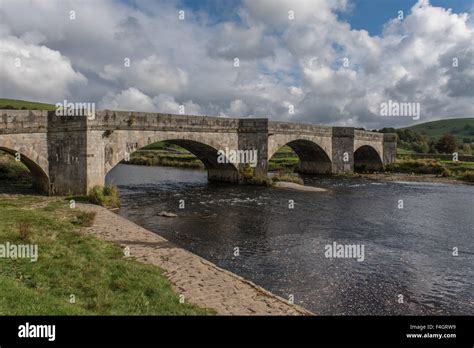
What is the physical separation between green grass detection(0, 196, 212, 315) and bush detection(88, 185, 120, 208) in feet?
26.3


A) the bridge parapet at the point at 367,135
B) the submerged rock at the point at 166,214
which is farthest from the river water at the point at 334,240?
the bridge parapet at the point at 367,135

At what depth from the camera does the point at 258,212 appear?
81.3ft

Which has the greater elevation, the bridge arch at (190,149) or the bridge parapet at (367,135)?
the bridge parapet at (367,135)

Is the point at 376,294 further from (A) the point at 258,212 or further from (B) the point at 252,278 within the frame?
(A) the point at 258,212

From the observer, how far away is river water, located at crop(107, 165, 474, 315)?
1151cm

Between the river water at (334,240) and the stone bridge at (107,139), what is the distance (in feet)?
14.0

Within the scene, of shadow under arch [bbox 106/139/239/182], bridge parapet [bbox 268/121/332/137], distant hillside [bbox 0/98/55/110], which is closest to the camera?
shadow under arch [bbox 106/139/239/182]

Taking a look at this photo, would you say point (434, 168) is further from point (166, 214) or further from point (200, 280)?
point (200, 280)

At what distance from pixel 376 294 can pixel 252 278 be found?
13.4 ft

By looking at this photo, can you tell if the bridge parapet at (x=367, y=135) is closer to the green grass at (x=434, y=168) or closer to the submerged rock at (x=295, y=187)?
the green grass at (x=434, y=168)

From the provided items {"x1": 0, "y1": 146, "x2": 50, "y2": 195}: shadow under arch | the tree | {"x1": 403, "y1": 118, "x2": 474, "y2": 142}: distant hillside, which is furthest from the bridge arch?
{"x1": 403, "y1": 118, "x2": 474, "y2": 142}: distant hillside

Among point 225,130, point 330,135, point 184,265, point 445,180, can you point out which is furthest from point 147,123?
point 445,180

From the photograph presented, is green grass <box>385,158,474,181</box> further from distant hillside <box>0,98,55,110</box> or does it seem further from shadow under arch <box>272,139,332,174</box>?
distant hillside <box>0,98,55,110</box>

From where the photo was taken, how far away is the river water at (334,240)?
1151cm
